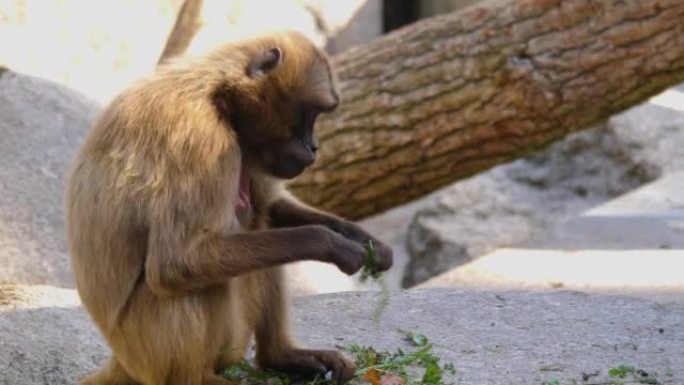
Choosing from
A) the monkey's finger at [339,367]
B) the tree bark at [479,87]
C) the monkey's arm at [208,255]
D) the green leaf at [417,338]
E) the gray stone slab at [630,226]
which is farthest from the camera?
the gray stone slab at [630,226]

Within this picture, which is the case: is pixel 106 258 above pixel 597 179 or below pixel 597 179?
above

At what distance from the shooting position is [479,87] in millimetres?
8453

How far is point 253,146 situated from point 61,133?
11.8 feet

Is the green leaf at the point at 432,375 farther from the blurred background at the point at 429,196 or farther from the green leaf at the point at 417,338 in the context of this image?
the blurred background at the point at 429,196

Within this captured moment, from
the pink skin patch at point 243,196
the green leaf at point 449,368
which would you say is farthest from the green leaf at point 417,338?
the pink skin patch at point 243,196

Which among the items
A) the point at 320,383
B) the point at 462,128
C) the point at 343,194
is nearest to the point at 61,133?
the point at 343,194

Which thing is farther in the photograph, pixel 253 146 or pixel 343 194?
pixel 343 194

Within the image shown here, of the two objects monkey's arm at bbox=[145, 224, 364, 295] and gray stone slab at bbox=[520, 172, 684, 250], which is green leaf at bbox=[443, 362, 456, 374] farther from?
gray stone slab at bbox=[520, 172, 684, 250]

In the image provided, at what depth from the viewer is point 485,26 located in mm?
8531

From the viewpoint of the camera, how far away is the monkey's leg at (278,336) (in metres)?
5.05

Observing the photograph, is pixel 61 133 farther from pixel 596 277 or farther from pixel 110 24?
pixel 110 24

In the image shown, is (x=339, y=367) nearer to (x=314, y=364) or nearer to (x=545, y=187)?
(x=314, y=364)

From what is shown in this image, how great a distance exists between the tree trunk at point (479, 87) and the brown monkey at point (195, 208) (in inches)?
144

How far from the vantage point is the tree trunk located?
8.23 meters
